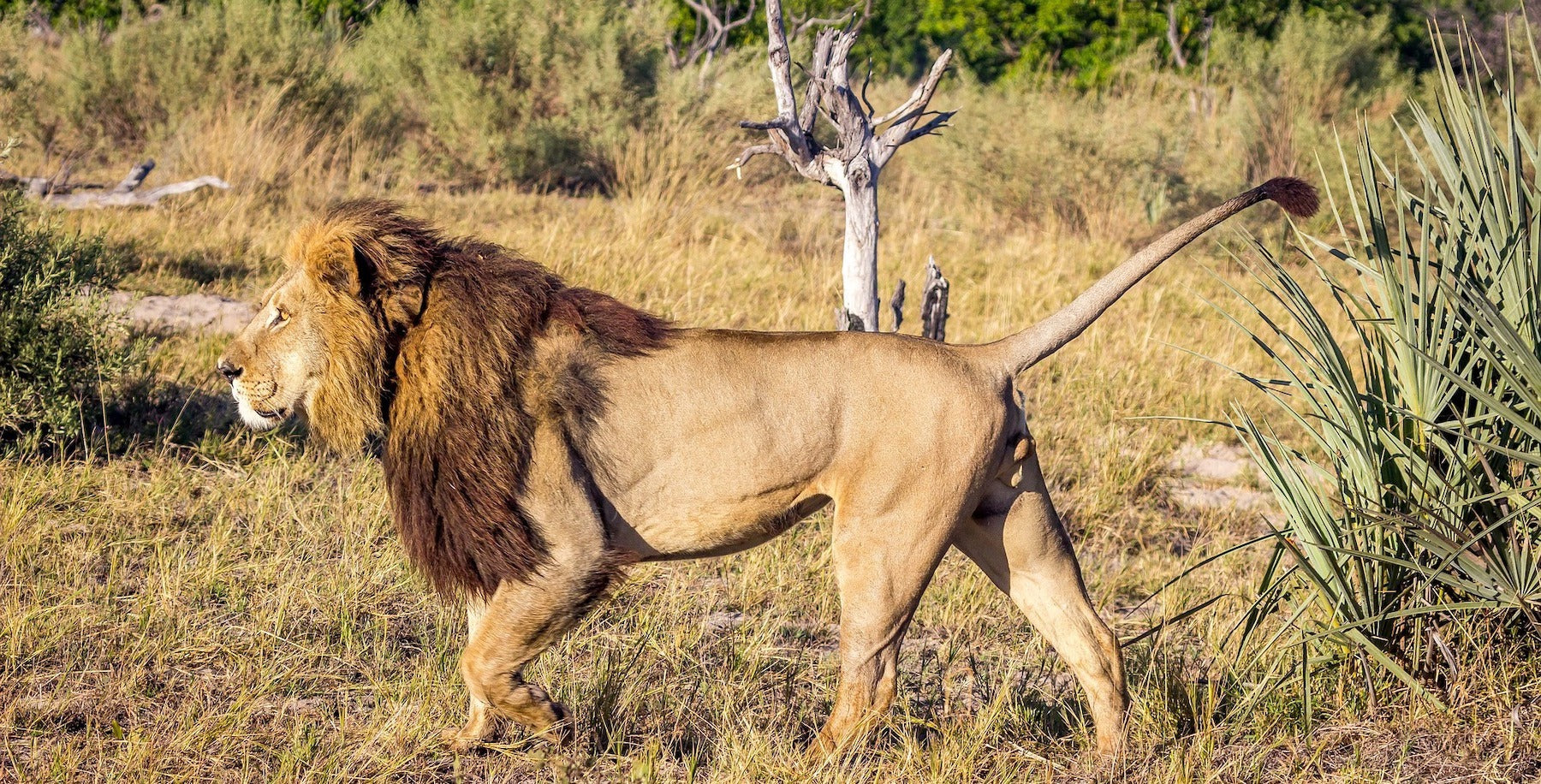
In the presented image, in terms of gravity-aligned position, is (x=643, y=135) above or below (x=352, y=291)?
below

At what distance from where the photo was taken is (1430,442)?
3568 mm

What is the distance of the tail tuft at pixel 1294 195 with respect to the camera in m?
3.42

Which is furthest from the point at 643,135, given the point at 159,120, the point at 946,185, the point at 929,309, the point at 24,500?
the point at 24,500

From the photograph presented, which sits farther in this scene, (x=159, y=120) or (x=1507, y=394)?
(x=159, y=120)

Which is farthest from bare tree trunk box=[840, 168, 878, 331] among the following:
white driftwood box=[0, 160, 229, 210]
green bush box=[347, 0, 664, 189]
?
green bush box=[347, 0, 664, 189]

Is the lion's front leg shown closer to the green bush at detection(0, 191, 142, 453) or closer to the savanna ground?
the savanna ground

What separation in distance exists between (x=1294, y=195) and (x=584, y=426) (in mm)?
1828

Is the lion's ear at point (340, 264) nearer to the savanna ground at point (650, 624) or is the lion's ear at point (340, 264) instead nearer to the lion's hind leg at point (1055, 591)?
the savanna ground at point (650, 624)

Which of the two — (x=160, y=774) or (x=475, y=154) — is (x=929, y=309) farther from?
(x=475, y=154)

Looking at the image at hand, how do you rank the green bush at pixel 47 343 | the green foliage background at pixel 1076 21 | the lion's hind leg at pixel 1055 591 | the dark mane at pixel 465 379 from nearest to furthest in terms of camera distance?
the dark mane at pixel 465 379 < the lion's hind leg at pixel 1055 591 < the green bush at pixel 47 343 < the green foliage background at pixel 1076 21

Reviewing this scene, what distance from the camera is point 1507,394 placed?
3672 millimetres

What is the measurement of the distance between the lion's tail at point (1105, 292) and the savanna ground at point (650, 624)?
34 centimetres

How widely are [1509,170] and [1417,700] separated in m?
1.43

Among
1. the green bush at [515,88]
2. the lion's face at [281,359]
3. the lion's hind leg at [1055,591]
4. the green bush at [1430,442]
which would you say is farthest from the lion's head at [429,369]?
the green bush at [515,88]
